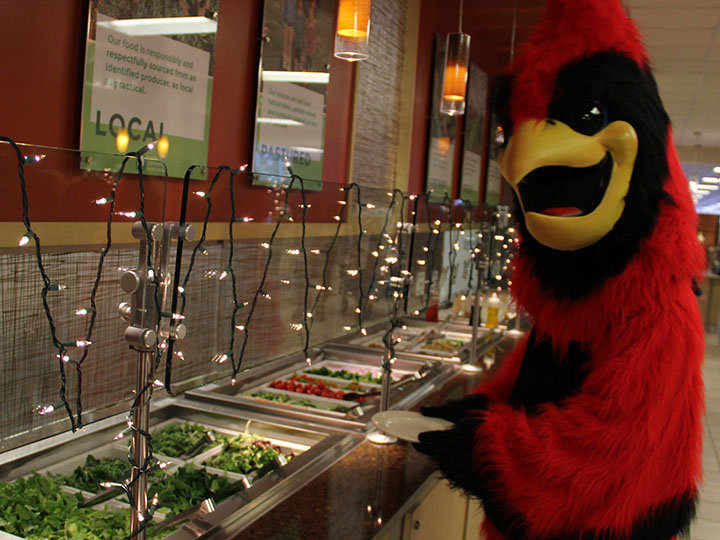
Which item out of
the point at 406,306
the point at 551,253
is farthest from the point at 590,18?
the point at 406,306

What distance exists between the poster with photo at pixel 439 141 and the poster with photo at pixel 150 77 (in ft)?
9.34

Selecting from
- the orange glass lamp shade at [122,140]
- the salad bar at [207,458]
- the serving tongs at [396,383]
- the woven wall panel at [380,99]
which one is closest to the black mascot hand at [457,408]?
the salad bar at [207,458]

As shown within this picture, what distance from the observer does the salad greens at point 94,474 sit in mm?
1938

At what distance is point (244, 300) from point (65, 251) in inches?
26.2

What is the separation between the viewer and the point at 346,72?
3.98 metres

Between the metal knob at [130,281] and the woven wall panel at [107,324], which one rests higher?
the metal knob at [130,281]

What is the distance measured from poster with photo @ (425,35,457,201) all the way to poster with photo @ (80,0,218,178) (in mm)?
2848

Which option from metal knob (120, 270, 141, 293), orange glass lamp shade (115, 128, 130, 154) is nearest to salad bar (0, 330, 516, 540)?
metal knob (120, 270, 141, 293)

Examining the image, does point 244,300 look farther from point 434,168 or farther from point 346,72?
point 434,168

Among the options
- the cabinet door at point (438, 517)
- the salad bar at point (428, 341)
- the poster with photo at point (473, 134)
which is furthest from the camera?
the poster with photo at point (473, 134)

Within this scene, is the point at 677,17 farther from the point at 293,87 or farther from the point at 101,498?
the point at 101,498

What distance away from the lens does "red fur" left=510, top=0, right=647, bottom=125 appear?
1.44 m

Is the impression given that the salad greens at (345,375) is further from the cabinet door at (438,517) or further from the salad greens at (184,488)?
the salad greens at (184,488)

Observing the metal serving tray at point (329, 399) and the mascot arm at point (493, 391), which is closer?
the mascot arm at point (493, 391)
